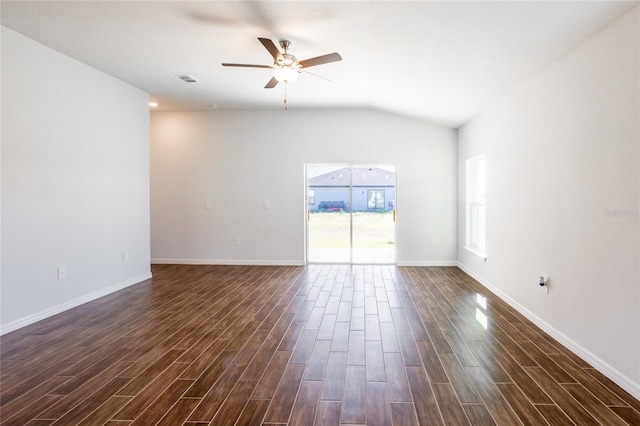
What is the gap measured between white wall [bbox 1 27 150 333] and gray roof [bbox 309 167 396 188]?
3.08 m

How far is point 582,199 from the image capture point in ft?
8.95

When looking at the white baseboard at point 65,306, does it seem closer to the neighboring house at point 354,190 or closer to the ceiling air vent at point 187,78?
the ceiling air vent at point 187,78

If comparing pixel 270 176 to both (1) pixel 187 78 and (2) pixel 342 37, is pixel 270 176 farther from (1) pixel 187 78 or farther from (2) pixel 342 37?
(2) pixel 342 37

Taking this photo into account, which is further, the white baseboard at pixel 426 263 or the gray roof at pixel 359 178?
the gray roof at pixel 359 178

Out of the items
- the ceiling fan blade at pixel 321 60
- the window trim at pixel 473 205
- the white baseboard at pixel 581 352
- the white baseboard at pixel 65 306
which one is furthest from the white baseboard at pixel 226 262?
the ceiling fan blade at pixel 321 60

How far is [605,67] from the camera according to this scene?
2465mm

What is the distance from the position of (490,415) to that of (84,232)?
4.49m

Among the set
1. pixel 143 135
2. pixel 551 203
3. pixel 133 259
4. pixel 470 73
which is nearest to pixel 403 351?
pixel 551 203

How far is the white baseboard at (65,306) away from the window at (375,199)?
4038mm

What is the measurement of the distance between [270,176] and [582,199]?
4829mm

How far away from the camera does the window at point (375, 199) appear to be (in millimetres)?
6493

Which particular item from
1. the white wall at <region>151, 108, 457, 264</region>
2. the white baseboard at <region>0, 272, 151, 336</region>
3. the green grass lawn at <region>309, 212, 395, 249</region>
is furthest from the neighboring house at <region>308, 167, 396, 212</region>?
the white baseboard at <region>0, 272, 151, 336</region>

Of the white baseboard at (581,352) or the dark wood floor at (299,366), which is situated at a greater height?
the white baseboard at (581,352)

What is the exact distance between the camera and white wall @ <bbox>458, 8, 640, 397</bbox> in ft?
7.39
